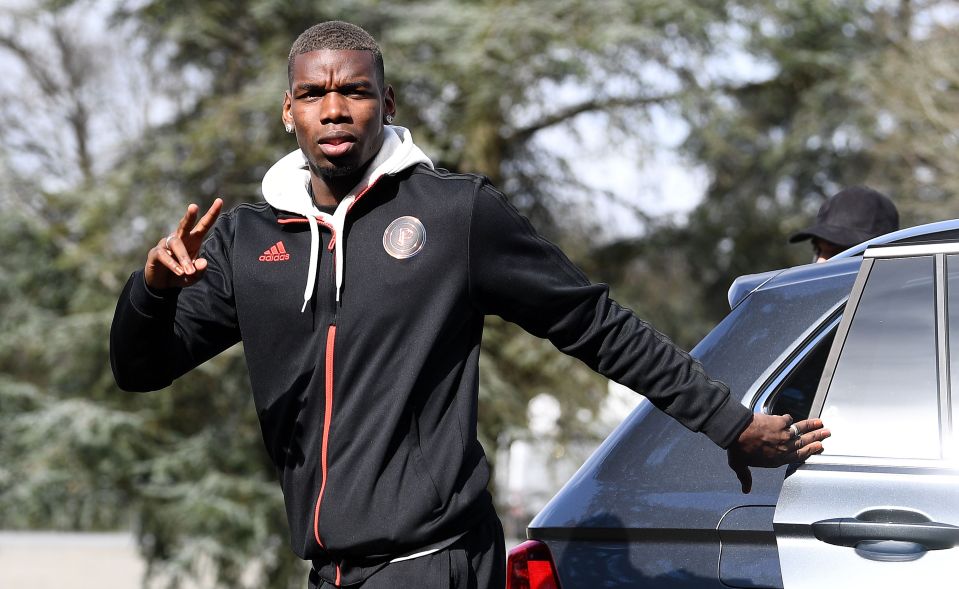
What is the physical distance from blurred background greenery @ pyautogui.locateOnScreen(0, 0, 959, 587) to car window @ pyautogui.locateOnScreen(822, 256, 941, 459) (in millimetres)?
7285

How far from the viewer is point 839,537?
7.50 feet

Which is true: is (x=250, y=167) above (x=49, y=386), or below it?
above

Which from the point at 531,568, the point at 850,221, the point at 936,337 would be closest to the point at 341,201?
the point at 531,568

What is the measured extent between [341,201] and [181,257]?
13.3 inches

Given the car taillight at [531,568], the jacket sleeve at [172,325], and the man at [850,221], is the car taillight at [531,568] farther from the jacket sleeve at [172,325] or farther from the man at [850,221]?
the man at [850,221]

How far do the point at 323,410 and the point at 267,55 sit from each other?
837cm

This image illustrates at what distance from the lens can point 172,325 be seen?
2391 mm

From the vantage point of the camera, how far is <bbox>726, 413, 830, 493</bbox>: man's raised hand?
7.66 feet

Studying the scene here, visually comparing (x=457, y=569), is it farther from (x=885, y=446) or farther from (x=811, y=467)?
(x=885, y=446)

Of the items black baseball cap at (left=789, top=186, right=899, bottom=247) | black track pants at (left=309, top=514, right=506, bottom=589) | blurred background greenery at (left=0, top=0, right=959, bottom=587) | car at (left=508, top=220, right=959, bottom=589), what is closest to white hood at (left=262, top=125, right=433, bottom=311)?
black track pants at (left=309, top=514, right=506, bottom=589)

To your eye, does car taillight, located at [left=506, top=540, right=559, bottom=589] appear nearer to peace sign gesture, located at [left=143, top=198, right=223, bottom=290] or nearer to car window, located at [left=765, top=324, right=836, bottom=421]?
car window, located at [left=765, top=324, right=836, bottom=421]

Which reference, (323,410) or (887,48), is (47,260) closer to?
(887,48)

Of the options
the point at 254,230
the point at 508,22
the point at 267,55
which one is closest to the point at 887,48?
the point at 508,22

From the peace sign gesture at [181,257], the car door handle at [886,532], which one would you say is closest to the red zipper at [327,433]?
the peace sign gesture at [181,257]
